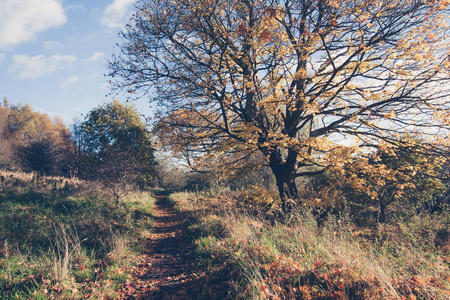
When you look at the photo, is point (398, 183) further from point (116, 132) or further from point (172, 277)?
point (116, 132)

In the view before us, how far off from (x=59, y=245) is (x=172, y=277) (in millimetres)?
2943

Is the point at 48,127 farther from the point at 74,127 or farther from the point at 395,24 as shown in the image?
the point at 395,24

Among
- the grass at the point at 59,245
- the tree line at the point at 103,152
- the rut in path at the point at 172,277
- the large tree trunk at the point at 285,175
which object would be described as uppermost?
the tree line at the point at 103,152

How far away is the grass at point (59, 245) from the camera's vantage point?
11.6 ft

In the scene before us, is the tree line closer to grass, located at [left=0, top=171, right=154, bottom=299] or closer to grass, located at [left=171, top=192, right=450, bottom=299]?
grass, located at [left=0, top=171, right=154, bottom=299]

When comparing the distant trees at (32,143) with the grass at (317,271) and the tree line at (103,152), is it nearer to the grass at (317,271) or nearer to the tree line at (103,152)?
the tree line at (103,152)

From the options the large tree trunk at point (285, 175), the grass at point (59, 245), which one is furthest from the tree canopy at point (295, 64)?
the grass at point (59, 245)

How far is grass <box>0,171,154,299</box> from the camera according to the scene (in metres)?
3.53

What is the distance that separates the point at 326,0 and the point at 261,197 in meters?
6.39

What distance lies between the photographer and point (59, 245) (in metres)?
5.04

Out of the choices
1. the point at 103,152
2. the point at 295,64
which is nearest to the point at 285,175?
the point at 295,64

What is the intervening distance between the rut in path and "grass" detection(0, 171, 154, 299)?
0.32 metres

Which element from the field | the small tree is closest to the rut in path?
the field

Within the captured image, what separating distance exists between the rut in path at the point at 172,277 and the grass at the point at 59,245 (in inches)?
12.5
